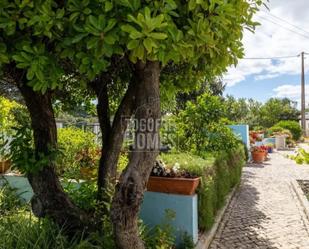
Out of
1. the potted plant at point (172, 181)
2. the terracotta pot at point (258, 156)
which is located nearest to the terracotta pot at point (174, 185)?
the potted plant at point (172, 181)

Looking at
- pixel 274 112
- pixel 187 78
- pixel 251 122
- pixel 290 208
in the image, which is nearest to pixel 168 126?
pixel 290 208

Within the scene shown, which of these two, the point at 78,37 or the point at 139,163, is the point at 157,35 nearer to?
the point at 78,37

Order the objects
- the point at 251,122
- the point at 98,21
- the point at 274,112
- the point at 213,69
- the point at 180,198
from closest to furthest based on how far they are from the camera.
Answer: the point at 98,21 → the point at 213,69 → the point at 180,198 → the point at 251,122 → the point at 274,112

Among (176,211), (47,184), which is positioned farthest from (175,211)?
(47,184)

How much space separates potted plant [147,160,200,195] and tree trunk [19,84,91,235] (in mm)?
1163

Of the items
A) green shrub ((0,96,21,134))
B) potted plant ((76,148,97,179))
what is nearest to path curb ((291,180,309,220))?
potted plant ((76,148,97,179))

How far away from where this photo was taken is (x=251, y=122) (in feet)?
124

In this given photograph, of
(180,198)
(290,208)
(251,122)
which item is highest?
(251,122)

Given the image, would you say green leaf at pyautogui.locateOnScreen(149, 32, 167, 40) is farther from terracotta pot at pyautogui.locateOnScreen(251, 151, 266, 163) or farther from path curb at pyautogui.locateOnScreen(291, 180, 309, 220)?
terracotta pot at pyautogui.locateOnScreen(251, 151, 266, 163)

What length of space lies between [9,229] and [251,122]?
36.6m

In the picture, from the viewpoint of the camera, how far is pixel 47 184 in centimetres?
335

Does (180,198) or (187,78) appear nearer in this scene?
(187,78)

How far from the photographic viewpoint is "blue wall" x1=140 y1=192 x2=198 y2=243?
4230mm

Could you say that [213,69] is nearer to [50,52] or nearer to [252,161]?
[50,52]
